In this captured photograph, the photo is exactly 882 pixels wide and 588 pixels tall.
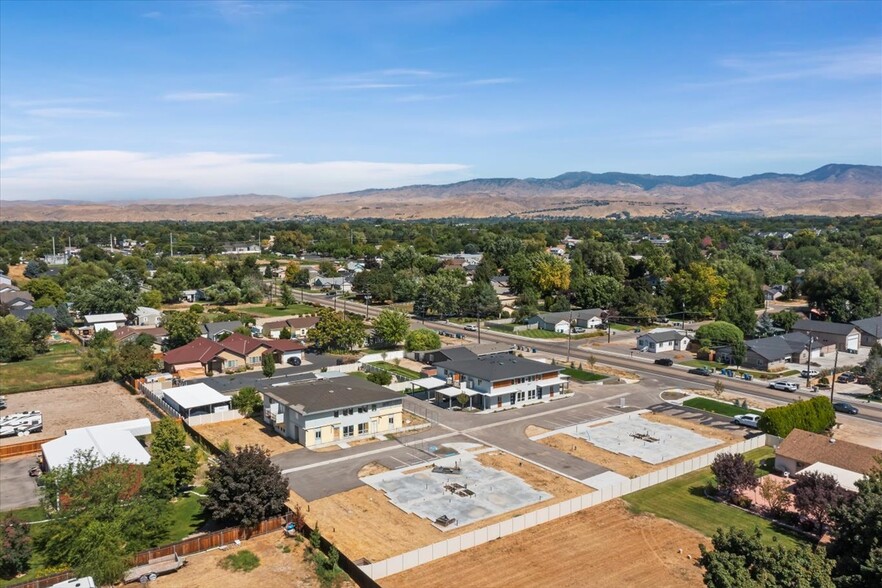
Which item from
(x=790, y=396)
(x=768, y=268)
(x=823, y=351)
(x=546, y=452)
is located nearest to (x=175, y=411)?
(x=546, y=452)

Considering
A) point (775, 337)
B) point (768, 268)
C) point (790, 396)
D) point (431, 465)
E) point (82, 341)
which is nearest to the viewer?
point (431, 465)

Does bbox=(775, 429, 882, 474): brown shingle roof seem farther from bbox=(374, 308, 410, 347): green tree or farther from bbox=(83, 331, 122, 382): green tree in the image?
bbox=(83, 331, 122, 382): green tree

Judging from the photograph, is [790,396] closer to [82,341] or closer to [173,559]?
[173,559]

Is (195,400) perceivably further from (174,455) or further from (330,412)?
(174,455)

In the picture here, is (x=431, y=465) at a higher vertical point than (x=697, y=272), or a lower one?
lower

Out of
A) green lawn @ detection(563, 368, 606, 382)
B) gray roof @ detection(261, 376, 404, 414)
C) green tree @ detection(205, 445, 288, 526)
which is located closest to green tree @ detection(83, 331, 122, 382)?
gray roof @ detection(261, 376, 404, 414)

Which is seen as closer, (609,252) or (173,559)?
(173,559)

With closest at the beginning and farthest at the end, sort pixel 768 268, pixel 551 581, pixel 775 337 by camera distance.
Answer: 1. pixel 551 581
2. pixel 775 337
3. pixel 768 268
